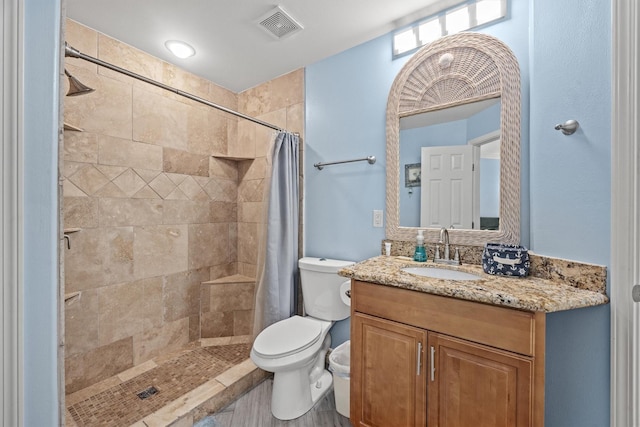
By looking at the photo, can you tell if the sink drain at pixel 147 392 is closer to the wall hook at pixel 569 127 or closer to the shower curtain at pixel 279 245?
the shower curtain at pixel 279 245

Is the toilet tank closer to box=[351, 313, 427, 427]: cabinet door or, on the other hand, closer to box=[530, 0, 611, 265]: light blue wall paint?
box=[351, 313, 427, 427]: cabinet door

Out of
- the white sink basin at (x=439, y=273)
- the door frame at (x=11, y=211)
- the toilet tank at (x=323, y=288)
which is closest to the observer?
the door frame at (x=11, y=211)

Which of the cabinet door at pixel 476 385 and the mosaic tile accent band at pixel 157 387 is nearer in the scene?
the cabinet door at pixel 476 385

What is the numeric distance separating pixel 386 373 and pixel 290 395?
25.8 inches

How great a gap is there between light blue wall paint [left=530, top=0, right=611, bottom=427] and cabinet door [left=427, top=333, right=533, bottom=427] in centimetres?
34

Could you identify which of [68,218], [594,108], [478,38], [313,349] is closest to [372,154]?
[478,38]

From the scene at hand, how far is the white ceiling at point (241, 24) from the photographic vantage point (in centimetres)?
153

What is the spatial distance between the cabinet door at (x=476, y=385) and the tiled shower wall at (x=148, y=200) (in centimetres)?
143

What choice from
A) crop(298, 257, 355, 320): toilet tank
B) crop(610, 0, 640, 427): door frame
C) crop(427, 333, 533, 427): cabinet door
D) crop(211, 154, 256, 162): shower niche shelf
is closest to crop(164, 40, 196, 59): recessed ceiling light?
crop(211, 154, 256, 162): shower niche shelf

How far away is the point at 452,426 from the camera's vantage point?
1.06 metres

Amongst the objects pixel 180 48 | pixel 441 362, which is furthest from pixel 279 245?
pixel 180 48

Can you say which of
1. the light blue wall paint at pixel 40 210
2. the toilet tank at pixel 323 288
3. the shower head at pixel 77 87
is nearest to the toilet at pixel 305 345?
the toilet tank at pixel 323 288

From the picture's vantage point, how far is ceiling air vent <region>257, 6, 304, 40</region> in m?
1.59

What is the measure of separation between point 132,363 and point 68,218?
1.12m
